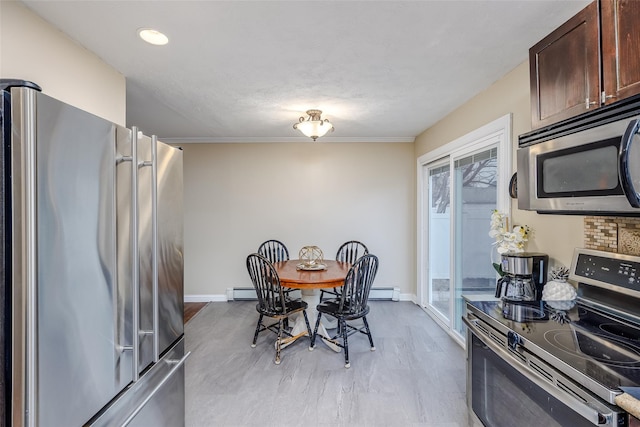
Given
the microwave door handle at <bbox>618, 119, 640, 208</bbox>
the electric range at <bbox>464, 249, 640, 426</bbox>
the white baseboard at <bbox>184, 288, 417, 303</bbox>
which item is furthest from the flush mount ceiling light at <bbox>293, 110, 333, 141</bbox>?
the white baseboard at <bbox>184, 288, 417, 303</bbox>

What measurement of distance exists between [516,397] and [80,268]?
5.89 feet

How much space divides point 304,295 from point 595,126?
285cm

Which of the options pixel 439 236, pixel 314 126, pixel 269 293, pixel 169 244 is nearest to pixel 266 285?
pixel 269 293

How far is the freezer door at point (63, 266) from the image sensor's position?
80cm

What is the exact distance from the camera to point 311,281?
2.99m

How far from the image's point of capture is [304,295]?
345 cm

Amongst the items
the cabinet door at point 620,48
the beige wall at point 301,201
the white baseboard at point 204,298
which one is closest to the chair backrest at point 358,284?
the beige wall at point 301,201

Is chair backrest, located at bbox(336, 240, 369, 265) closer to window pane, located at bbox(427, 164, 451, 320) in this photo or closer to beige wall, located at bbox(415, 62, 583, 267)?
window pane, located at bbox(427, 164, 451, 320)

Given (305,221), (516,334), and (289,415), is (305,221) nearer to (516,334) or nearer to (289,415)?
(289,415)

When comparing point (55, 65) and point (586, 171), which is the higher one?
point (55, 65)

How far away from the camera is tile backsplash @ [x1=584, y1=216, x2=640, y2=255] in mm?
1438

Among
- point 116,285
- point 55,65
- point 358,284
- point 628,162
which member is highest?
point 55,65

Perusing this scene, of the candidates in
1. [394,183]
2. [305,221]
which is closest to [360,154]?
[394,183]

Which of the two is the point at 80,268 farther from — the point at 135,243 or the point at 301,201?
the point at 301,201
